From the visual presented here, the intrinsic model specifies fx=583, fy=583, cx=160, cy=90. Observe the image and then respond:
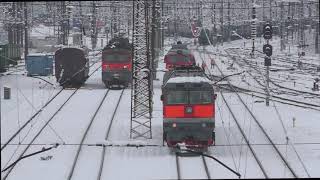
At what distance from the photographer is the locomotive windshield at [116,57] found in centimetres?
3659

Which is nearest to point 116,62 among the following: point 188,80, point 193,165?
point 188,80

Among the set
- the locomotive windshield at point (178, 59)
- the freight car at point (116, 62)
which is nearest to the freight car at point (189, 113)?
the freight car at point (116, 62)

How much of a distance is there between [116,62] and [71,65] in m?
3.27

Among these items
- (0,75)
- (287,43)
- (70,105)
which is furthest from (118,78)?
(287,43)

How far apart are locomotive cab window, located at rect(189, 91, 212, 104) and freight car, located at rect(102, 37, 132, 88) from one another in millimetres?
17376

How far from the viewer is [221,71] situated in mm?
49969

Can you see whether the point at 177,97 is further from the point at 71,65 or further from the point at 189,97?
A: the point at 71,65

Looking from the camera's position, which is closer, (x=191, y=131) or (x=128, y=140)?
(x=191, y=131)

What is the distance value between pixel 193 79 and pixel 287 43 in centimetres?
5501

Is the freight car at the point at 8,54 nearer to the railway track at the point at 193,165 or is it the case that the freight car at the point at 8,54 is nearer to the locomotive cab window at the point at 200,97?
→ the locomotive cab window at the point at 200,97

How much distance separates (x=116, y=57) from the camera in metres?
36.7

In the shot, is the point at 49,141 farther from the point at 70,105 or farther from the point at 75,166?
the point at 70,105

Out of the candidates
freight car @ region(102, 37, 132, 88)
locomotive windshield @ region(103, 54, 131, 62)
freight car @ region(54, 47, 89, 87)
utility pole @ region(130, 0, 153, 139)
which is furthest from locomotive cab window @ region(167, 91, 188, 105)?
freight car @ region(54, 47, 89, 87)

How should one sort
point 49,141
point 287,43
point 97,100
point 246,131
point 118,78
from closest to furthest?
point 49,141 → point 246,131 → point 97,100 → point 118,78 → point 287,43
